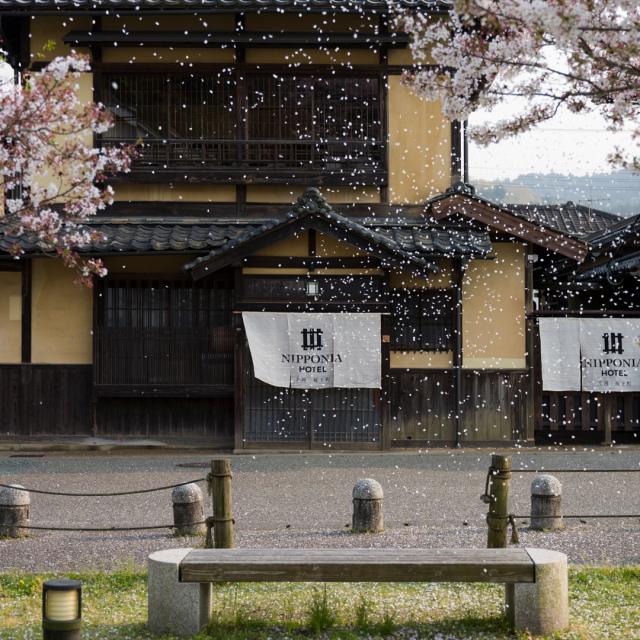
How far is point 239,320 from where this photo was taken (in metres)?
13.0

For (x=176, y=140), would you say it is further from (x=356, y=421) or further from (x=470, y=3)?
(x=470, y=3)

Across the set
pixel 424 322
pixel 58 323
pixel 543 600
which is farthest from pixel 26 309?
pixel 543 600

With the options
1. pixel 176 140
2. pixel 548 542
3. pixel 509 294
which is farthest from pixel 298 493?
pixel 176 140

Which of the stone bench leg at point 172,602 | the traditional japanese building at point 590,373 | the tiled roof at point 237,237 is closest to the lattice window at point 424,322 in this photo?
the tiled roof at point 237,237

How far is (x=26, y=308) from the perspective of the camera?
45.5 ft

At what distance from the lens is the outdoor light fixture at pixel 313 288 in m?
13.0

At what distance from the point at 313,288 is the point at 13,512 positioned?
6730mm

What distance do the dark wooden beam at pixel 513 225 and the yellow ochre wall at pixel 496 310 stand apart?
448 millimetres

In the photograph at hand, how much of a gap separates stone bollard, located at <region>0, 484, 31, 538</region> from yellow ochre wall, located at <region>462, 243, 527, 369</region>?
8304 mm

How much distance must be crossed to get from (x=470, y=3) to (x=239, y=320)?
9.54 m

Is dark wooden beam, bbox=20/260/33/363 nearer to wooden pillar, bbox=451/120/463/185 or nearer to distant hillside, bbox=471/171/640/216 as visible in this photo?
wooden pillar, bbox=451/120/463/185

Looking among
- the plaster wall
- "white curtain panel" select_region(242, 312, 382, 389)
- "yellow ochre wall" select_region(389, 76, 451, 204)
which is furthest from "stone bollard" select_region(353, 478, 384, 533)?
"yellow ochre wall" select_region(389, 76, 451, 204)

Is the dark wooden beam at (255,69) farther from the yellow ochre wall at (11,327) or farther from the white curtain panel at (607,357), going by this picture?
the white curtain panel at (607,357)

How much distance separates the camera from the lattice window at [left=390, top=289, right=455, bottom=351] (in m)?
13.5
